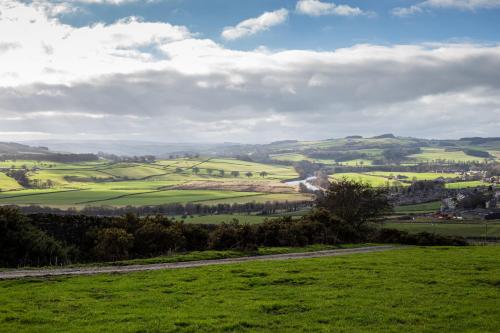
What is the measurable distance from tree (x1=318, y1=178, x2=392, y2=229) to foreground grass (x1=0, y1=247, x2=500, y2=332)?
101 ft

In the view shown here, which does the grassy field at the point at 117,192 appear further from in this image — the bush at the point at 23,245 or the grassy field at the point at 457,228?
the bush at the point at 23,245

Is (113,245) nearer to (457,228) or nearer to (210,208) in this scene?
(457,228)

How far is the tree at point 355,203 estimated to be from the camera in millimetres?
57875

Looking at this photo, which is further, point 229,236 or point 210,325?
point 229,236

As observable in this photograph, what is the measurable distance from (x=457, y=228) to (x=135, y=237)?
7641cm

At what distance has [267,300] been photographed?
60.3 ft

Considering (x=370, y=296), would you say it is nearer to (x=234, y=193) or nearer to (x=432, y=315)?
(x=432, y=315)

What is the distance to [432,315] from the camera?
16.1 meters

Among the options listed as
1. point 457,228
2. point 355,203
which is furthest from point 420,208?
point 355,203

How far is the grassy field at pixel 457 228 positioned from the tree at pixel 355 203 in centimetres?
A: 2378

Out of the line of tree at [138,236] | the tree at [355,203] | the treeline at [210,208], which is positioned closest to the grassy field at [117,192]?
the treeline at [210,208]

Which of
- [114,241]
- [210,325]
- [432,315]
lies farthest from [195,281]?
[114,241]

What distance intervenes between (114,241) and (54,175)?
166 metres

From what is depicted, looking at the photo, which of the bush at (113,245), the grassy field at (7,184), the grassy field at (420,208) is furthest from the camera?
the grassy field at (7,184)
